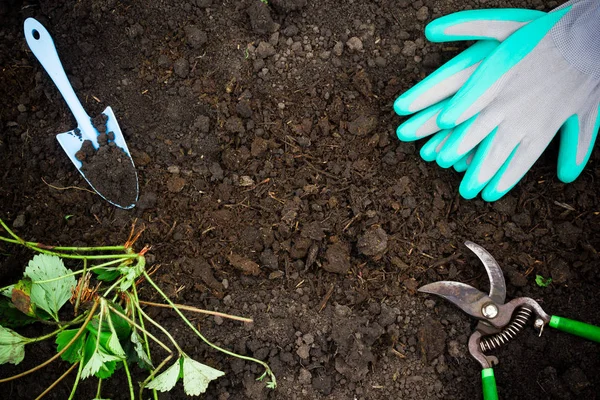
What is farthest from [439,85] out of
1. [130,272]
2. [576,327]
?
[130,272]

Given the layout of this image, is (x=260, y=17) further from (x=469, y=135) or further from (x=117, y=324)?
(x=117, y=324)

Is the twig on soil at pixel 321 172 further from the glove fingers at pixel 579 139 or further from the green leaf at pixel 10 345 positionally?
the green leaf at pixel 10 345

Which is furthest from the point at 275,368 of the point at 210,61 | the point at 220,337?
the point at 210,61

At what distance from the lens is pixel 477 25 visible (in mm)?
1631

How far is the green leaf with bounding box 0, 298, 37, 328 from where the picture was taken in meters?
1.56

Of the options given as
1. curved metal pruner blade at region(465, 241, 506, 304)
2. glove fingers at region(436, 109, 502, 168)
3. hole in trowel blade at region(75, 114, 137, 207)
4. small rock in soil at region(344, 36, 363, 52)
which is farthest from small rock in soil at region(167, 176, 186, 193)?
curved metal pruner blade at region(465, 241, 506, 304)

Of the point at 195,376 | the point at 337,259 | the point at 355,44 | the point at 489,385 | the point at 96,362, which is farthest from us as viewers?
the point at 355,44

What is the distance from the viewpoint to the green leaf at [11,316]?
156 centimetres

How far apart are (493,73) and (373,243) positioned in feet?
2.01

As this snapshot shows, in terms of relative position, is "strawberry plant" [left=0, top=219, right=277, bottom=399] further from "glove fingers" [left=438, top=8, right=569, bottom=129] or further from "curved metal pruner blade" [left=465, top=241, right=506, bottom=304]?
"glove fingers" [left=438, top=8, right=569, bottom=129]

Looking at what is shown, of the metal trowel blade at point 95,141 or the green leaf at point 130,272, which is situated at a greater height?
the metal trowel blade at point 95,141

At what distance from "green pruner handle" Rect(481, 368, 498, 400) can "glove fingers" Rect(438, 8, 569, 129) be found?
0.72m

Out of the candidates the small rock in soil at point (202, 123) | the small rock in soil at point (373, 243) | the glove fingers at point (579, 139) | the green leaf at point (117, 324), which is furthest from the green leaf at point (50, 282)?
the glove fingers at point (579, 139)

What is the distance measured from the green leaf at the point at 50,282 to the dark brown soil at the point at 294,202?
23cm
